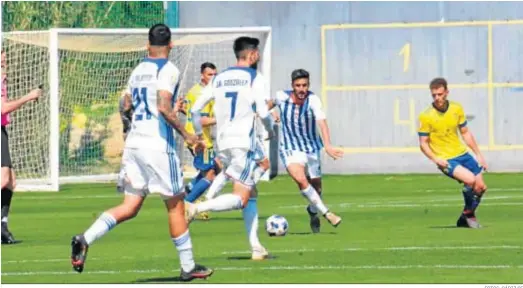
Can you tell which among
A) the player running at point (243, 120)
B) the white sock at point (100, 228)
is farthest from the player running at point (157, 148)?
the player running at point (243, 120)

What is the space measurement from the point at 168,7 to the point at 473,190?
1401cm

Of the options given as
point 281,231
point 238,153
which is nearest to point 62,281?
point 238,153

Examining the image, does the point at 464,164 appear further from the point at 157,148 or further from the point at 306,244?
the point at 157,148

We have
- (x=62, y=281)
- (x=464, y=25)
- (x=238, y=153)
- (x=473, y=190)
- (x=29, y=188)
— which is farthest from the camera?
(x=464, y=25)

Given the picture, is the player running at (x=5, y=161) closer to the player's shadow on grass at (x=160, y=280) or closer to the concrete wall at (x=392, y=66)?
the player's shadow on grass at (x=160, y=280)

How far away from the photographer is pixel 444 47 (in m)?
29.5

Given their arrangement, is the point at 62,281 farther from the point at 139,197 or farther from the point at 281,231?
the point at 281,231

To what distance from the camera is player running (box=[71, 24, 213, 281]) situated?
1202 cm

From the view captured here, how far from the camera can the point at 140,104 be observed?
482 inches

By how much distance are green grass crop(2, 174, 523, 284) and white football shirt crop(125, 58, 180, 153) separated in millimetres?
1063

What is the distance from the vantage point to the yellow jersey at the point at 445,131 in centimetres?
1769

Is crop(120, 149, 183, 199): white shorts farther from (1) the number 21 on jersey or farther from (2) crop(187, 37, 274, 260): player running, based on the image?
(2) crop(187, 37, 274, 260): player running

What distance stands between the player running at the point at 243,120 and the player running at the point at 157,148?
57.5 inches

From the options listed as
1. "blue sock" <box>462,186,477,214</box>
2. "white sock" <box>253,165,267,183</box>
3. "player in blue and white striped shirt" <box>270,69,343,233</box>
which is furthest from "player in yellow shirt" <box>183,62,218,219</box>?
"white sock" <box>253,165,267,183</box>
